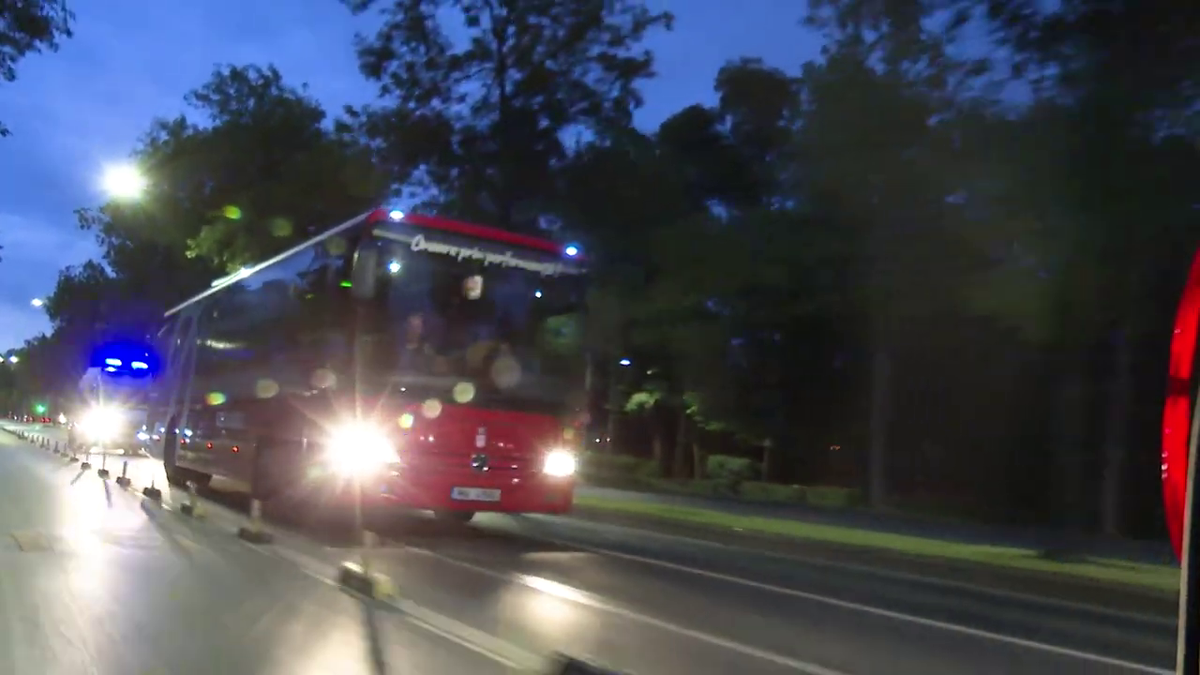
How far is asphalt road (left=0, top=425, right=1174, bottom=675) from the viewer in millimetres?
7539

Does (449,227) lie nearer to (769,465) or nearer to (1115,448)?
(1115,448)

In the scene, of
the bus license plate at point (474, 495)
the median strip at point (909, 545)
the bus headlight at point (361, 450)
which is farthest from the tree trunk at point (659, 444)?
the bus headlight at point (361, 450)

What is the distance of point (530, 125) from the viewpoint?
3045cm

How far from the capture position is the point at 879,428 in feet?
83.5

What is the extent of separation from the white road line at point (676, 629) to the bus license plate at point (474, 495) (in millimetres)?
1691

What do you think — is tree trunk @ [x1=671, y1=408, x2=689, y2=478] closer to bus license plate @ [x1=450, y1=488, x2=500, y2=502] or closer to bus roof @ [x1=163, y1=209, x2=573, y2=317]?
bus roof @ [x1=163, y1=209, x2=573, y2=317]

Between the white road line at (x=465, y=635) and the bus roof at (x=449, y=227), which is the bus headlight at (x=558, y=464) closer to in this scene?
the bus roof at (x=449, y=227)

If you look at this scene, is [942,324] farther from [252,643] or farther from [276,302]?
[252,643]

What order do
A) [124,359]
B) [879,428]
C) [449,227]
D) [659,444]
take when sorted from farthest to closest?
1. [659,444]
2. [124,359]
3. [879,428]
4. [449,227]

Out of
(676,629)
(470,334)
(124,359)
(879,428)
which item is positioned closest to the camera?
(676,629)

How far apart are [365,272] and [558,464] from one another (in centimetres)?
339

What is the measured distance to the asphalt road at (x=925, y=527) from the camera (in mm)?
17359

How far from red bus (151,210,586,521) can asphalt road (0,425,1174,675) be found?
846mm

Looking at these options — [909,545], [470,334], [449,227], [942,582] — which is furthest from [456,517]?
[942,582]
